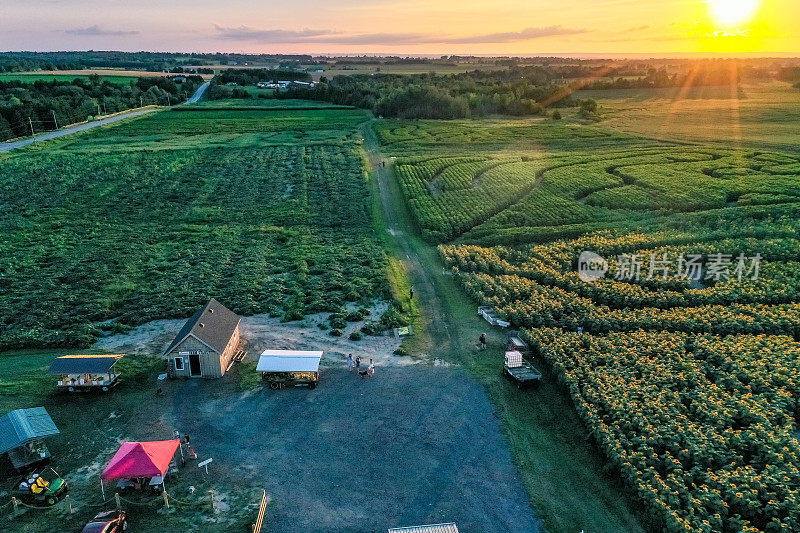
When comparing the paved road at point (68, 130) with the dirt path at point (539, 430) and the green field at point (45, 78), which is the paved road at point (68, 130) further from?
the dirt path at point (539, 430)

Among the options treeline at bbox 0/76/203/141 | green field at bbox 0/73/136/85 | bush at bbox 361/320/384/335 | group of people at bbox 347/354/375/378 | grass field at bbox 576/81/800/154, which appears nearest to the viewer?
group of people at bbox 347/354/375/378

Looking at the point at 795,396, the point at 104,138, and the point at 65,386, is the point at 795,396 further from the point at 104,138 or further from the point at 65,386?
the point at 104,138

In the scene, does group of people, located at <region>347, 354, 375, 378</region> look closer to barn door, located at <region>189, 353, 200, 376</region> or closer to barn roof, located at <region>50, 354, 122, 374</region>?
barn door, located at <region>189, 353, 200, 376</region>

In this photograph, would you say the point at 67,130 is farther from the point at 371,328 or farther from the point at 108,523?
the point at 108,523

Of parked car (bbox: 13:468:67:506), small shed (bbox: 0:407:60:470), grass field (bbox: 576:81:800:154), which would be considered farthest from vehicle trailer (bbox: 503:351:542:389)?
grass field (bbox: 576:81:800:154)

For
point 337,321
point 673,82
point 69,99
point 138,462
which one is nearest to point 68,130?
point 69,99

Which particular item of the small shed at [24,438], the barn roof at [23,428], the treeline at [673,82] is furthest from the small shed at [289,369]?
the treeline at [673,82]
